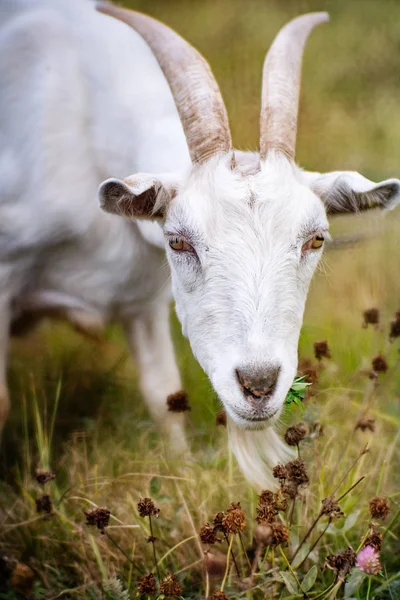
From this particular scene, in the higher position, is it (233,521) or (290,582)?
(233,521)

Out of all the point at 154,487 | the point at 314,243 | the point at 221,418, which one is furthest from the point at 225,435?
the point at 314,243

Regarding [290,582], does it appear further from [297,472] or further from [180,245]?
[180,245]

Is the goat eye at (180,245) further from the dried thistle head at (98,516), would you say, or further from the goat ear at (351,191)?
the dried thistle head at (98,516)

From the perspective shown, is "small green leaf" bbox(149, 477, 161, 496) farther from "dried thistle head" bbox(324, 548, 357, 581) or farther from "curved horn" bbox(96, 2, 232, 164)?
"curved horn" bbox(96, 2, 232, 164)

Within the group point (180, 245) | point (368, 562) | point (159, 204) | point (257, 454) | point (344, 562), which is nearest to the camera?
point (368, 562)

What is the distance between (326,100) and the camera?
543 centimetres

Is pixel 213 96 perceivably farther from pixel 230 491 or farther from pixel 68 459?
pixel 68 459

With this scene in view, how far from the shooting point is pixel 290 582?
224 centimetres

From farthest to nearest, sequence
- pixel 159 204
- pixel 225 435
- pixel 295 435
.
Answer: pixel 225 435 → pixel 159 204 → pixel 295 435

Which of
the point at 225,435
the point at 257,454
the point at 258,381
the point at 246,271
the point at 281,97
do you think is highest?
the point at 281,97

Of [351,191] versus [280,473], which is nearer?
[280,473]

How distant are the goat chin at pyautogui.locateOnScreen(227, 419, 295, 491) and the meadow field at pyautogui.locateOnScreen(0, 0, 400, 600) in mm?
70

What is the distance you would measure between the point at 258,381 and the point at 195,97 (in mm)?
1084

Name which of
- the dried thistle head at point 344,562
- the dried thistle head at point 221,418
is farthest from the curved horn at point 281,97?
the dried thistle head at point 344,562
